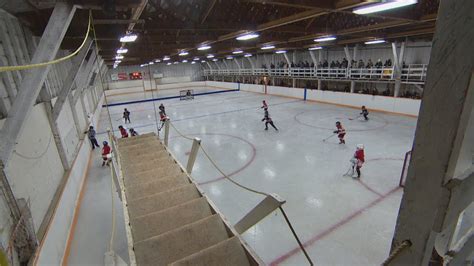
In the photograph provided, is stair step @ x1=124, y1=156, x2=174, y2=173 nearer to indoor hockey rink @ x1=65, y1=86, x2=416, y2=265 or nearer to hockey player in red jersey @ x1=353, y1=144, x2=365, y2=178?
indoor hockey rink @ x1=65, y1=86, x2=416, y2=265

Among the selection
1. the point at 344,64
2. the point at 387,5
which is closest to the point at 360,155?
the point at 387,5

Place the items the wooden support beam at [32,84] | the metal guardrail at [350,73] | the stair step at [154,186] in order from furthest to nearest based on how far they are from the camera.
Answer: the metal guardrail at [350,73] < the stair step at [154,186] < the wooden support beam at [32,84]

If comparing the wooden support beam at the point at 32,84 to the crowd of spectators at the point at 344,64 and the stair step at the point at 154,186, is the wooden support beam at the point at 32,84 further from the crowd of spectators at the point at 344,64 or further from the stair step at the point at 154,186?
the crowd of spectators at the point at 344,64

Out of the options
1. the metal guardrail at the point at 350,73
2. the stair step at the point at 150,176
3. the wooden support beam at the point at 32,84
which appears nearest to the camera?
the wooden support beam at the point at 32,84

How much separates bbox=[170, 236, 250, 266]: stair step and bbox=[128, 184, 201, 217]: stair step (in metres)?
1.51

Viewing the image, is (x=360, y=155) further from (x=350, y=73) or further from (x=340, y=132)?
(x=350, y=73)

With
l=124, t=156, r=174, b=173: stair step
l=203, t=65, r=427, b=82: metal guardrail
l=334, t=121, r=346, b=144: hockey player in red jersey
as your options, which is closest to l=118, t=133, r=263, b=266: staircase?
l=124, t=156, r=174, b=173: stair step

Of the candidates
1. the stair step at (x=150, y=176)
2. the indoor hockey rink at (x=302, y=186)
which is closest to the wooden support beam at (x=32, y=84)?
the stair step at (x=150, y=176)

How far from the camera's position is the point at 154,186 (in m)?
4.72

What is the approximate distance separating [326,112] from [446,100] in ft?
54.8

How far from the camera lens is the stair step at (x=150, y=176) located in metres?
5.02

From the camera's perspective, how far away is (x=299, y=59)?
82.1 ft

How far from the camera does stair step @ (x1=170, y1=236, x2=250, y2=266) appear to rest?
268cm

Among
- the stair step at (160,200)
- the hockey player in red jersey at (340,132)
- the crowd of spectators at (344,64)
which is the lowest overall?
the hockey player in red jersey at (340,132)
